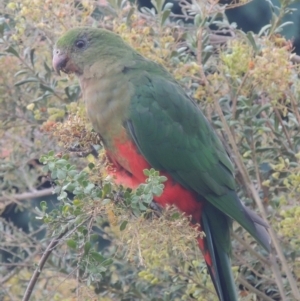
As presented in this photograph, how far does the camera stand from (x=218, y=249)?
1636 millimetres

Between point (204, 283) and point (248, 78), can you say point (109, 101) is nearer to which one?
point (248, 78)

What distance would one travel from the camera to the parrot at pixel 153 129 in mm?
1665

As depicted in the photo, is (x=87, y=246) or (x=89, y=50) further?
(x=89, y=50)

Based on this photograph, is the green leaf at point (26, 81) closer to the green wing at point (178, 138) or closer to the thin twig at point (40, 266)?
the green wing at point (178, 138)

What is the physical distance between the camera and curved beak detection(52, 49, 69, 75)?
5.71 ft

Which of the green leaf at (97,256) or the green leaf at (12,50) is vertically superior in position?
the green leaf at (12,50)

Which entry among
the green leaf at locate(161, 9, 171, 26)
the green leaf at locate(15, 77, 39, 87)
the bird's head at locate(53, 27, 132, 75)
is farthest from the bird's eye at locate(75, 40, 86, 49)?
the green leaf at locate(161, 9, 171, 26)

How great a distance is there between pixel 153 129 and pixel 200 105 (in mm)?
151

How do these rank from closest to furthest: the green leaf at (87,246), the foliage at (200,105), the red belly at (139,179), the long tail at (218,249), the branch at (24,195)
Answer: the green leaf at (87,246), the foliage at (200,105), the long tail at (218,249), the red belly at (139,179), the branch at (24,195)

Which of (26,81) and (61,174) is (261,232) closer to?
(61,174)

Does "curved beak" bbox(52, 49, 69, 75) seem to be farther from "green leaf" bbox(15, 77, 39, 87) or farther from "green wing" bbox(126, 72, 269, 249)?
"green wing" bbox(126, 72, 269, 249)

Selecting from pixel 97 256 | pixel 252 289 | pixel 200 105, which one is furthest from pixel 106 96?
pixel 97 256

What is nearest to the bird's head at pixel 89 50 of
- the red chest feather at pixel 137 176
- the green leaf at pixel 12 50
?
the green leaf at pixel 12 50

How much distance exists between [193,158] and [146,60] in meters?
0.28
